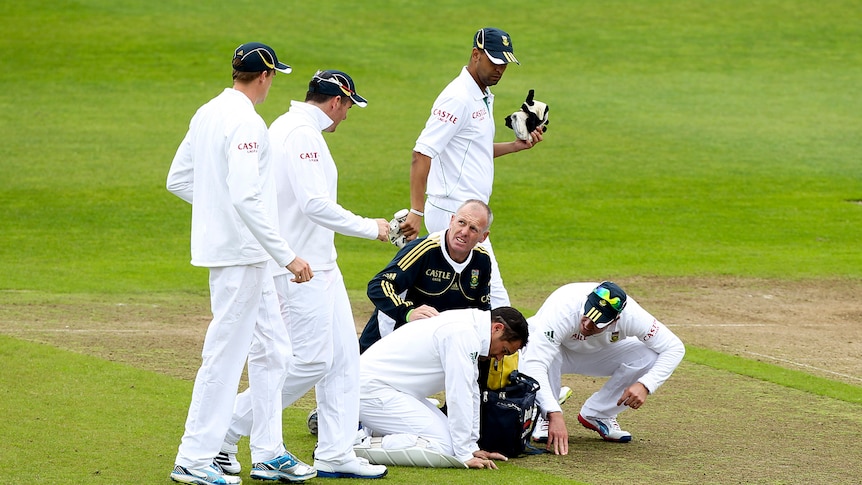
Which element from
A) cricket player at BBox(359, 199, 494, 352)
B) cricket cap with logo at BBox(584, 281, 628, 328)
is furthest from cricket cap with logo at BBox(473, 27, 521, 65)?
cricket cap with logo at BBox(584, 281, 628, 328)

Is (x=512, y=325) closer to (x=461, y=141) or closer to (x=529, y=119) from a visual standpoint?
(x=461, y=141)

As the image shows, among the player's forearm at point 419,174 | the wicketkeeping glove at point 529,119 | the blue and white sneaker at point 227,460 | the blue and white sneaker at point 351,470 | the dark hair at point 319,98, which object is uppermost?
the dark hair at point 319,98

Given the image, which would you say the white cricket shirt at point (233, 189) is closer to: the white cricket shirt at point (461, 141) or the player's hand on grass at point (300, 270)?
the player's hand on grass at point (300, 270)

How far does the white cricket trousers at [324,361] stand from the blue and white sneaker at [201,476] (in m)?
Result: 0.54

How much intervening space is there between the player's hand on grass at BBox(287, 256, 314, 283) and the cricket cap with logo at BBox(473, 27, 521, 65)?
11.7 ft

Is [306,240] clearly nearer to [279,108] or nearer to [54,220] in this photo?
[54,220]

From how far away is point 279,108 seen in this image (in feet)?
89.1

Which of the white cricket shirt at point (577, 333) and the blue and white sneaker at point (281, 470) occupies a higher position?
the white cricket shirt at point (577, 333)

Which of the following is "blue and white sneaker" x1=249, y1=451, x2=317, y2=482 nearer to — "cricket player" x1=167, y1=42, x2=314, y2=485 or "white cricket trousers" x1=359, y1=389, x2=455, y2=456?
"cricket player" x1=167, y1=42, x2=314, y2=485

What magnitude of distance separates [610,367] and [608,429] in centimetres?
68

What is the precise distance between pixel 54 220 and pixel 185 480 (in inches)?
523

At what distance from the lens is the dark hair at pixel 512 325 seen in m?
8.02

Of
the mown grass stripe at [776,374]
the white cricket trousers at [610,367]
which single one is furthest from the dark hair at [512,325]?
the mown grass stripe at [776,374]

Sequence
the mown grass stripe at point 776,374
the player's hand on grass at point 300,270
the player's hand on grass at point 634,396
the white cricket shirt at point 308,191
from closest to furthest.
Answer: the player's hand on grass at point 300,270
the white cricket shirt at point 308,191
the player's hand on grass at point 634,396
the mown grass stripe at point 776,374
